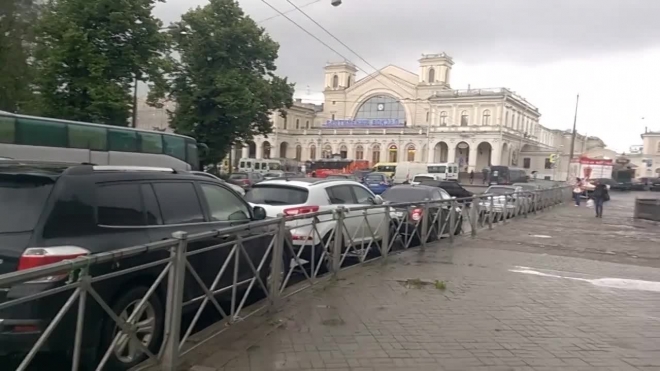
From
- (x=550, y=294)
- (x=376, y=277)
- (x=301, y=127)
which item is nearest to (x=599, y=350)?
(x=550, y=294)

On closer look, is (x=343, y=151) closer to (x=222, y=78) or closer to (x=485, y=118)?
(x=485, y=118)

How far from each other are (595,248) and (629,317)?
7613mm

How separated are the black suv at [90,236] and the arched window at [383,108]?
97.4 meters

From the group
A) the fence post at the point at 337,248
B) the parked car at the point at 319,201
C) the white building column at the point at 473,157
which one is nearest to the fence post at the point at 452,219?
the parked car at the point at 319,201

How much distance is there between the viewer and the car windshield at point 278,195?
31.7 feet

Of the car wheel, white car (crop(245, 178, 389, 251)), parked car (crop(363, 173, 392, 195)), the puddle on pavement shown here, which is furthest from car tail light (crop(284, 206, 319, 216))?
parked car (crop(363, 173, 392, 195))

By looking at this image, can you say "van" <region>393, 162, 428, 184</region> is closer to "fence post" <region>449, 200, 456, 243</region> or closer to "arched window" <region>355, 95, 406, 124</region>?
"arched window" <region>355, 95, 406, 124</region>

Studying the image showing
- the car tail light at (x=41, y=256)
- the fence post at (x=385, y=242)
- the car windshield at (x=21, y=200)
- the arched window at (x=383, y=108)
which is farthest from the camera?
the arched window at (x=383, y=108)

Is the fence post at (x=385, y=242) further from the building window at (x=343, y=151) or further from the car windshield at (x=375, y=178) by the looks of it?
the building window at (x=343, y=151)

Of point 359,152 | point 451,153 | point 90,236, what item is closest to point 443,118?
point 451,153

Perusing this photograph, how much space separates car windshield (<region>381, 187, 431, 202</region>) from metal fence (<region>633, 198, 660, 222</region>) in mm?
14101

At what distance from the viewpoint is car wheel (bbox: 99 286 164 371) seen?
418cm

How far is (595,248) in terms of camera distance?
1384cm

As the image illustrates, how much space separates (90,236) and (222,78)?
2946cm
